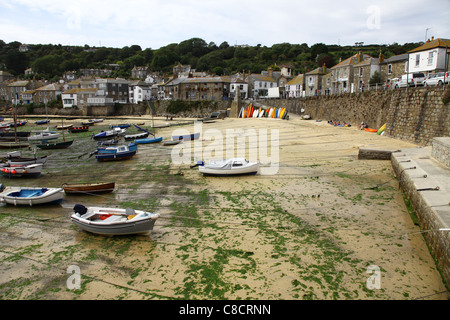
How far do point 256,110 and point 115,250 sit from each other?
147 ft

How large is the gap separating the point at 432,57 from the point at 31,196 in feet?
113

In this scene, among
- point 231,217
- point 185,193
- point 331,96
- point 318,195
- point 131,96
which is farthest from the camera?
point 131,96

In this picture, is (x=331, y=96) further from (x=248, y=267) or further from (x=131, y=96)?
(x=131, y=96)

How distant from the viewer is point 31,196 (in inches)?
583

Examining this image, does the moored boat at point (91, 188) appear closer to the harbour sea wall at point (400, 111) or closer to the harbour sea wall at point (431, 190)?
the harbour sea wall at point (431, 190)

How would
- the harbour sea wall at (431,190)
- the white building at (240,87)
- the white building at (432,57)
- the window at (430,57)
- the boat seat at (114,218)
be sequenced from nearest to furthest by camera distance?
the harbour sea wall at (431,190) → the boat seat at (114,218) → the white building at (432,57) → the window at (430,57) → the white building at (240,87)

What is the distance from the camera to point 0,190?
16859mm

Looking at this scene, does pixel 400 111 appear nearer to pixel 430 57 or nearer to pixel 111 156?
pixel 430 57

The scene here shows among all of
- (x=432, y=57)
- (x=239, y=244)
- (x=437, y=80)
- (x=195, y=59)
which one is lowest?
(x=239, y=244)

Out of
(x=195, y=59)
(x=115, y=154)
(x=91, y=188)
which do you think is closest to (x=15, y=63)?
(x=195, y=59)

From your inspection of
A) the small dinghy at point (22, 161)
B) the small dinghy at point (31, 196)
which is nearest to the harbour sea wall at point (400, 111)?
the small dinghy at point (31, 196)

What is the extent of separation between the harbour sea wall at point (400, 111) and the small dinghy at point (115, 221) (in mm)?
18865

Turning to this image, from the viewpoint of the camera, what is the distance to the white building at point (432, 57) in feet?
93.1
